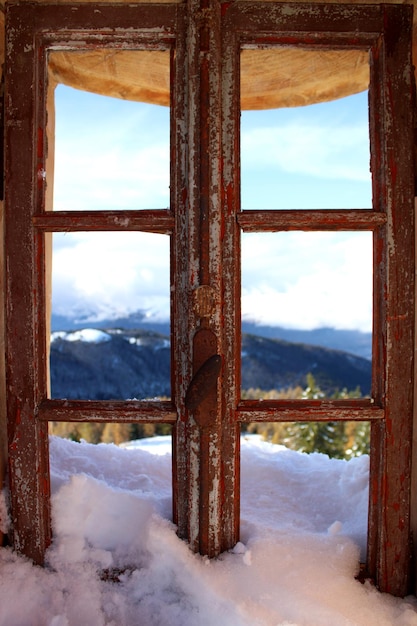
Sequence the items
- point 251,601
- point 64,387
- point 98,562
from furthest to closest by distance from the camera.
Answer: point 64,387, point 98,562, point 251,601

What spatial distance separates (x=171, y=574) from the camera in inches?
42.6

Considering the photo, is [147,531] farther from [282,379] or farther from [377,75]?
[282,379]

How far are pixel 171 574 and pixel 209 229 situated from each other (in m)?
0.85

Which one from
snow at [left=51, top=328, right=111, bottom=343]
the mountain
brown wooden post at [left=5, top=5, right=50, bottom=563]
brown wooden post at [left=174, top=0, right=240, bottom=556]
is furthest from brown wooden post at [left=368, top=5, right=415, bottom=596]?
snow at [left=51, top=328, right=111, bottom=343]

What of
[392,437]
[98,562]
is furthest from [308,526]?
[98,562]

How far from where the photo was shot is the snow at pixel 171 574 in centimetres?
103

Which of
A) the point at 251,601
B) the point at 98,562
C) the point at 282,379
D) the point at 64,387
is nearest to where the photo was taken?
the point at 251,601

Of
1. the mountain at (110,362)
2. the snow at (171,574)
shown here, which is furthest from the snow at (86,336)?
the snow at (171,574)

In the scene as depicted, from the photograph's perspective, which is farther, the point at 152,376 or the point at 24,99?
the point at 152,376

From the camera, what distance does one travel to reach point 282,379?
144 ft

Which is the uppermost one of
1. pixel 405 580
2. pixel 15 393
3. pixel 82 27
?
pixel 82 27

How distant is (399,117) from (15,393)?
3.86 feet

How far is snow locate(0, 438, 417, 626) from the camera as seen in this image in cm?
103

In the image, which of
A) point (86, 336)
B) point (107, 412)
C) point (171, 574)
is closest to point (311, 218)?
point (107, 412)
